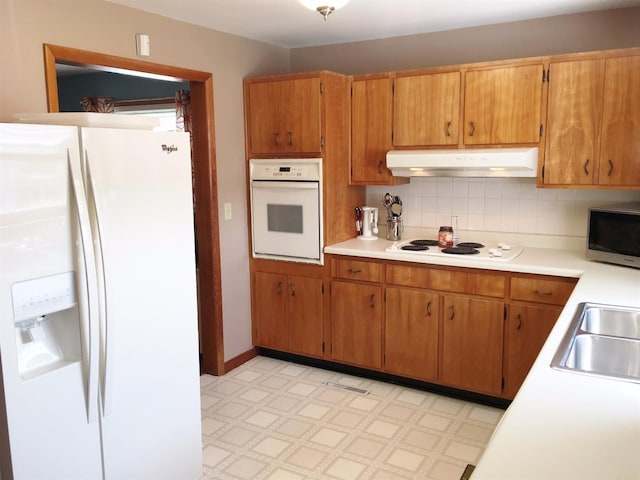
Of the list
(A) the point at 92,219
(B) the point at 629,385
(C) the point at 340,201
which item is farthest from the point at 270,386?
(B) the point at 629,385

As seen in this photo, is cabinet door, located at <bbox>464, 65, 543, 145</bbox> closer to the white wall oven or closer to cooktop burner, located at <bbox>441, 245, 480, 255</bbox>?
cooktop burner, located at <bbox>441, 245, 480, 255</bbox>

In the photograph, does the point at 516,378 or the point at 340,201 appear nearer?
the point at 516,378

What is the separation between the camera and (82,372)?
201 cm

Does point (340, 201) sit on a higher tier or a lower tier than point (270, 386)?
higher

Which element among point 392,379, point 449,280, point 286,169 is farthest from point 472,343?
point 286,169

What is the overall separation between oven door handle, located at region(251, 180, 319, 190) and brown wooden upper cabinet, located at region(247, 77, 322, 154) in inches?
8.6

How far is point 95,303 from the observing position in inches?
78.4

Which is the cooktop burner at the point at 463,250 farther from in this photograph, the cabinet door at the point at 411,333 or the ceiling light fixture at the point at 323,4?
the ceiling light fixture at the point at 323,4

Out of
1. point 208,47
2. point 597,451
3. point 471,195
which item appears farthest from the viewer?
point 471,195

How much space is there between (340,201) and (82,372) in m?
2.29

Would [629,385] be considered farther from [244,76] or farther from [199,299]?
[244,76]

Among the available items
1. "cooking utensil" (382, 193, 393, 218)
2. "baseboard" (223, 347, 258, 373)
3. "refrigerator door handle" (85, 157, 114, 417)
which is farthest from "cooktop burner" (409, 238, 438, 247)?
"refrigerator door handle" (85, 157, 114, 417)

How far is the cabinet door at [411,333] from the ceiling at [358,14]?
1729 mm

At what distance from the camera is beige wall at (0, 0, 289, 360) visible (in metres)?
2.52
